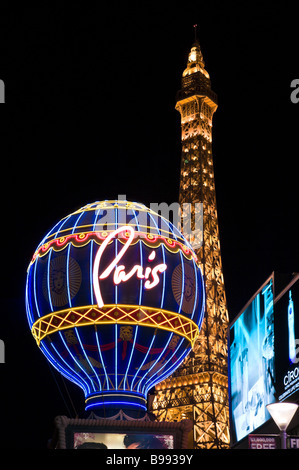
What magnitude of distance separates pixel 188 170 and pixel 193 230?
6301mm

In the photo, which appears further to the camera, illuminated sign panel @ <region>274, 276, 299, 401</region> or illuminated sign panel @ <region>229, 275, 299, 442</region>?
illuminated sign panel @ <region>229, 275, 299, 442</region>

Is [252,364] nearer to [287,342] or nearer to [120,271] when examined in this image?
[287,342]

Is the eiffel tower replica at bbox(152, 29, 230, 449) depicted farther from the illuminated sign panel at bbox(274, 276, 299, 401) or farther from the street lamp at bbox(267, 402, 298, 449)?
the street lamp at bbox(267, 402, 298, 449)

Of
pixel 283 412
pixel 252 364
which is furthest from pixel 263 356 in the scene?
pixel 283 412

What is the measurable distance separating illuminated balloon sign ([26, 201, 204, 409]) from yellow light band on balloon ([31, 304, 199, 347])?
28mm

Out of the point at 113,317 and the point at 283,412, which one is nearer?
the point at 283,412

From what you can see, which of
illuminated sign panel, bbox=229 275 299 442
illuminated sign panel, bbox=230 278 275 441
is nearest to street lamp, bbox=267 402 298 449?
illuminated sign panel, bbox=229 275 299 442

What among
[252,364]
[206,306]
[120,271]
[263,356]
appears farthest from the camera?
[206,306]

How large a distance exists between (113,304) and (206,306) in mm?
42489

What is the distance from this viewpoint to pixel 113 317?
2512 centimetres

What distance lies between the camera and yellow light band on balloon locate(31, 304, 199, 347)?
25156 millimetres

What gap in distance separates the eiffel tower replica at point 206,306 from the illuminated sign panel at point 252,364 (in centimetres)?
2658

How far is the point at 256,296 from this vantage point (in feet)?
109
